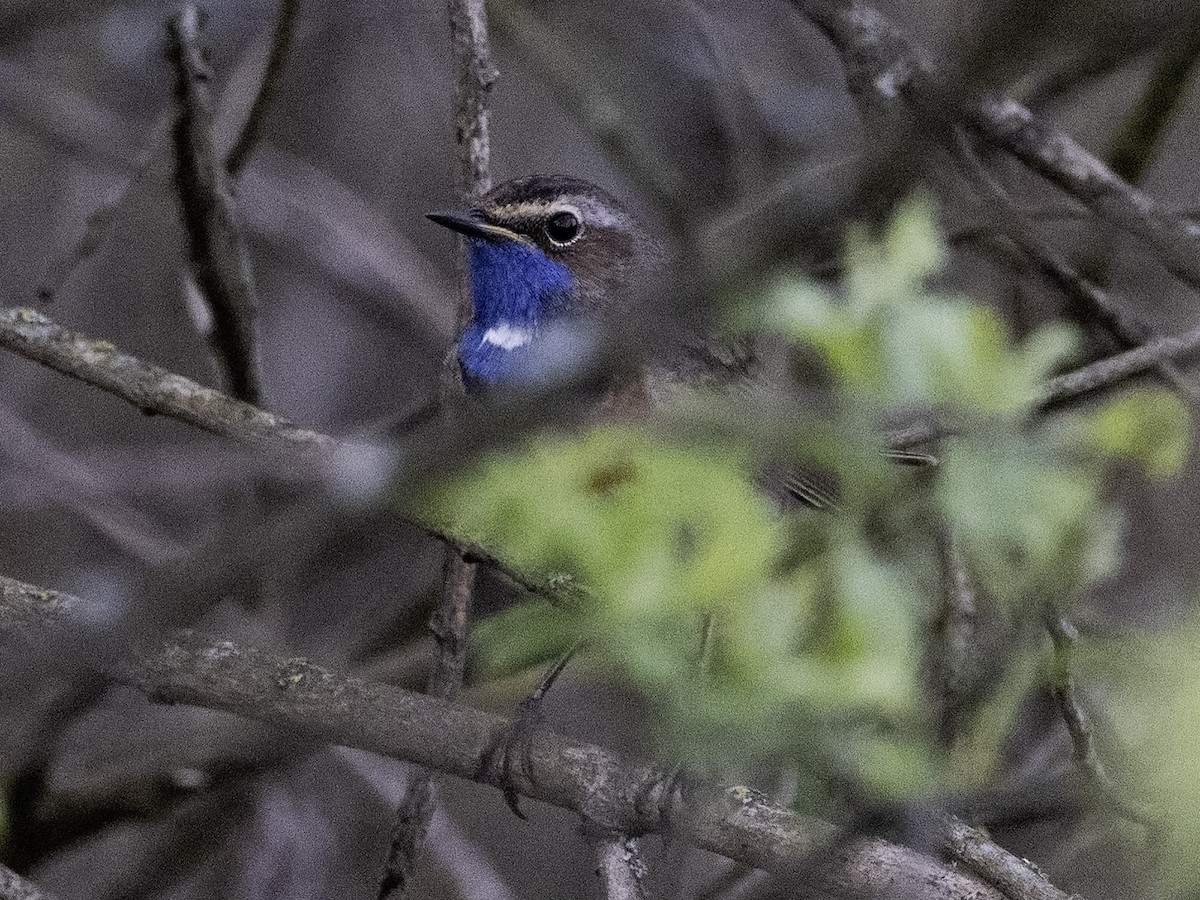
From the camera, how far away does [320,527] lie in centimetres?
156

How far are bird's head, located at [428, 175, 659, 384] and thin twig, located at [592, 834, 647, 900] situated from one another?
4.78ft

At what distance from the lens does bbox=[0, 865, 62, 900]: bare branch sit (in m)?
3.08

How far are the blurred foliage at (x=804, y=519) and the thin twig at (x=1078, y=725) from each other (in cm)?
24

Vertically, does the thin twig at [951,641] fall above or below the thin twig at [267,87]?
below

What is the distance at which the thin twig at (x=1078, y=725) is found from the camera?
1.92 meters

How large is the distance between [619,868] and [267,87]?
244 centimetres

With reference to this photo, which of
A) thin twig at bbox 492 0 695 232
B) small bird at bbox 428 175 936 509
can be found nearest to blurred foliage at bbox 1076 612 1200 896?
small bird at bbox 428 175 936 509

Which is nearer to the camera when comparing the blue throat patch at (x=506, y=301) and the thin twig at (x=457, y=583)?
the thin twig at (x=457, y=583)

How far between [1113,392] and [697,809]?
233 centimetres

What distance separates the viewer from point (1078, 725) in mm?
3066

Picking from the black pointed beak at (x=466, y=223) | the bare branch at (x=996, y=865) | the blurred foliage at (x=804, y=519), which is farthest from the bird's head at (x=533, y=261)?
the blurred foliage at (x=804, y=519)

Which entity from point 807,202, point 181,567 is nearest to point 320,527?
point 181,567

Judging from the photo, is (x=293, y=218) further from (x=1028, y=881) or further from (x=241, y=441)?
(x=1028, y=881)

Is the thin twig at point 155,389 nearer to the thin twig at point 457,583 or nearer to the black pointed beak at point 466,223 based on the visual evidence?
the thin twig at point 457,583
